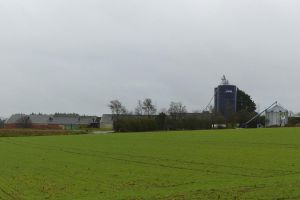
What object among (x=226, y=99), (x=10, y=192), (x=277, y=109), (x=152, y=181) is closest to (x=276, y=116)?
(x=277, y=109)

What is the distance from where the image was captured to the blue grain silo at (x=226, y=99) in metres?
184

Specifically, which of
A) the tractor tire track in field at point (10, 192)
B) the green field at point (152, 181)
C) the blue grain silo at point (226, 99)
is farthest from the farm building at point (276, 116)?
the tractor tire track in field at point (10, 192)

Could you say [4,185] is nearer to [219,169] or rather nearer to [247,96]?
[219,169]

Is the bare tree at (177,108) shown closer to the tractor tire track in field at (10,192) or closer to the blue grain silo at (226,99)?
the blue grain silo at (226,99)

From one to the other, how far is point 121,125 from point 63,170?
116 metres

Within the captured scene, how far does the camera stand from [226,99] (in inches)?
7377

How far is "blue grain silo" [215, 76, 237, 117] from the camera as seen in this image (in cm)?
18425

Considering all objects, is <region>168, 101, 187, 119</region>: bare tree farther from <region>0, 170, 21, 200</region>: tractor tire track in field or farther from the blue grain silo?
<region>0, 170, 21, 200</region>: tractor tire track in field

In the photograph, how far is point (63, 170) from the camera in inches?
1328

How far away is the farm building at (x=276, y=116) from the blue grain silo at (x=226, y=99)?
1539cm

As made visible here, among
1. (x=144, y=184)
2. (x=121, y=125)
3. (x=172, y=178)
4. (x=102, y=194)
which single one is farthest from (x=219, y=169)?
(x=121, y=125)

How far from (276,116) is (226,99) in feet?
77.7

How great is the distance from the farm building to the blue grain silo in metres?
15.4

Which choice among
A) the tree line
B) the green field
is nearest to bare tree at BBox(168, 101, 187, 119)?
the tree line
